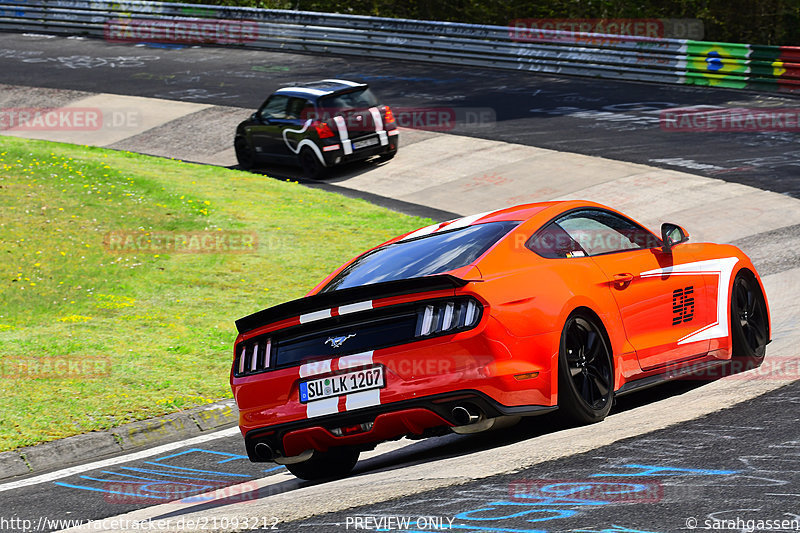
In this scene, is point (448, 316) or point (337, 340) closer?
Result: point (448, 316)

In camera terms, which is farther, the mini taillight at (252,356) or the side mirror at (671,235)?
the side mirror at (671,235)

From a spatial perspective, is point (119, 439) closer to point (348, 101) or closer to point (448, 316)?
point (448, 316)

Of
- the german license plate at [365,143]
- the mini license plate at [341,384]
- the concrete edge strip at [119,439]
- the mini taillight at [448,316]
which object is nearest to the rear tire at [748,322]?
the mini taillight at [448,316]

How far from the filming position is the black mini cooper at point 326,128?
803 inches

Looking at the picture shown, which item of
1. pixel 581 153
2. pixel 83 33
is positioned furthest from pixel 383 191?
pixel 83 33

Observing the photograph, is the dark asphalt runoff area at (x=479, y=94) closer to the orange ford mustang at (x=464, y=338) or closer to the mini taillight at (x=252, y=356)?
the orange ford mustang at (x=464, y=338)

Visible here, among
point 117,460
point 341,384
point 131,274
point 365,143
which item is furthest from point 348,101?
point 341,384

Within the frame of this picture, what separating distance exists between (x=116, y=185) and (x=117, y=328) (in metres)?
7.33

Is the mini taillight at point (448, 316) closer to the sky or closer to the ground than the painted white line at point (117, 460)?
closer to the sky

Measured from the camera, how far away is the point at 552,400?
597cm

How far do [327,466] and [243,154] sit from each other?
622 inches

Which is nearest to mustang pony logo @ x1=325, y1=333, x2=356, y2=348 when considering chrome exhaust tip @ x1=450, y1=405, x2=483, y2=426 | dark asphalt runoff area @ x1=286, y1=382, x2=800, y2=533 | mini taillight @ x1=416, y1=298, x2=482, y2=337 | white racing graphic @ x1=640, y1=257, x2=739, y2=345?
mini taillight @ x1=416, y1=298, x2=482, y2=337

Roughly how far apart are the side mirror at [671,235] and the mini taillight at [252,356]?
9.21 feet

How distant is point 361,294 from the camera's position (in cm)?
598
